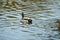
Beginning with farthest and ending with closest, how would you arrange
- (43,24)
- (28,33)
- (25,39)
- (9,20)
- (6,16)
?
(6,16)
(9,20)
(43,24)
(28,33)
(25,39)

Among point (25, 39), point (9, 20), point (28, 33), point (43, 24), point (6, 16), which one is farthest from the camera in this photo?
point (6, 16)

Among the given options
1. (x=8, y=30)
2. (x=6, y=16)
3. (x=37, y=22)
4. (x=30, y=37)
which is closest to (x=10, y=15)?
(x=6, y=16)

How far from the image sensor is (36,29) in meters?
19.7

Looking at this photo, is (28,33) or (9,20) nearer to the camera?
(28,33)

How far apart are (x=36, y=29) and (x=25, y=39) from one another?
2673 millimetres

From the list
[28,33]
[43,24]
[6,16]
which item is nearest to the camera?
[28,33]

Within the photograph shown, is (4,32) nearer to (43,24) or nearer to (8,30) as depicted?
(8,30)

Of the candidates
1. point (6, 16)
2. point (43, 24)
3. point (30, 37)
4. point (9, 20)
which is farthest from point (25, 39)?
point (6, 16)

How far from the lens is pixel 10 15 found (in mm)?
25578

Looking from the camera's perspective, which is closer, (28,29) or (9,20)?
(28,29)

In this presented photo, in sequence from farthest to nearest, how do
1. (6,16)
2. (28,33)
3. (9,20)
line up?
(6,16) < (9,20) < (28,33)

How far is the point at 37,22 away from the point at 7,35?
454 centimetres

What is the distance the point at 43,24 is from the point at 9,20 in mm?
3392

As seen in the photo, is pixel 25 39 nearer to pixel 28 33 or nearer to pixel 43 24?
pixel 28 33
